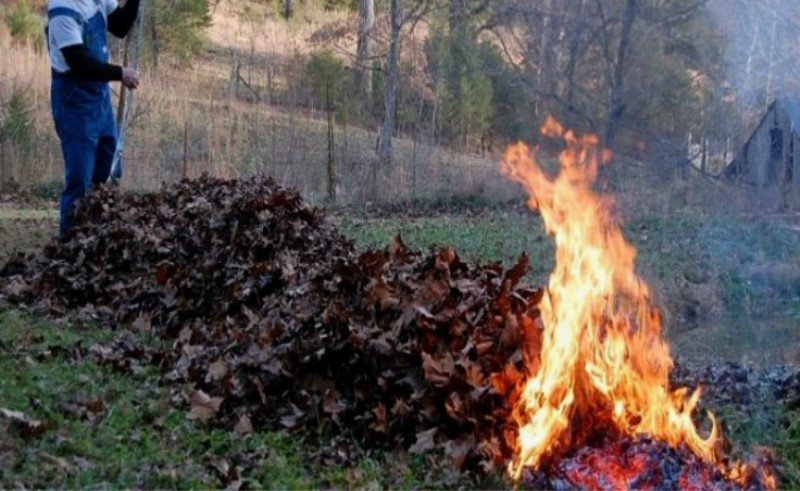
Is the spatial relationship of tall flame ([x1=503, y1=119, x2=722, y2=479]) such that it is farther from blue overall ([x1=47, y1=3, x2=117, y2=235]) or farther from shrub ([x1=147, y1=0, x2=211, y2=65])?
shrub ([x1=147, y1=0, x2=211, y2=65])

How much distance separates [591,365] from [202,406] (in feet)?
5.79

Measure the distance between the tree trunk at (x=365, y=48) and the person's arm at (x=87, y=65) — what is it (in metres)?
15.0

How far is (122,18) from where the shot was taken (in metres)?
8.12

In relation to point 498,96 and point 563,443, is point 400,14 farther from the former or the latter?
point 563,443

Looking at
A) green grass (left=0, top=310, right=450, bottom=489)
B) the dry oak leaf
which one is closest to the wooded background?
green grass (left=0, top=310, right=450, bottom=489)

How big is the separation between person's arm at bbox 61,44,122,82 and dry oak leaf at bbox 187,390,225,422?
367 cm

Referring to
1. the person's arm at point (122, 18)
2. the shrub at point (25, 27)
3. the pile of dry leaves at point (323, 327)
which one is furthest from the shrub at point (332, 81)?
the pile of dry leaves at point (323, 327)

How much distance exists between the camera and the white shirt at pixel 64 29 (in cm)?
733

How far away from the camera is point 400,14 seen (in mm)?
21688

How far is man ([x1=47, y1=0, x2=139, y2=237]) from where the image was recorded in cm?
732

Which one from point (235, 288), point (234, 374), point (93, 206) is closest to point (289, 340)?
point (234, 374)

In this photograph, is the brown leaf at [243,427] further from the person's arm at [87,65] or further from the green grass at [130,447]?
the person's arm at [87,65]

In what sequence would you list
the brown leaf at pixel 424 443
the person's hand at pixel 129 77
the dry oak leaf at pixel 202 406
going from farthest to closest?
the person's hand at pixel 129 77
the dry oak leaf at pixel 202 406
the brown leaf at pixel 424 443

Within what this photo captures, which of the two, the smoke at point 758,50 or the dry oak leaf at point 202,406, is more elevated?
the smoke at point 758,50
